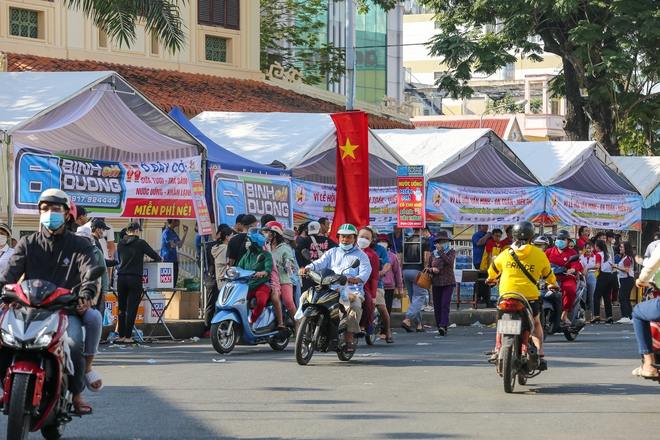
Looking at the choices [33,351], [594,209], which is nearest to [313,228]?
[594,209]

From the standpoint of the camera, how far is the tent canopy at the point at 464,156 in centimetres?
2206

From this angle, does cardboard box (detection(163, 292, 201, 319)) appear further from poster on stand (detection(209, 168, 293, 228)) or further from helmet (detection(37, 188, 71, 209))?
helmet (detection(37, 188, 71, 209))

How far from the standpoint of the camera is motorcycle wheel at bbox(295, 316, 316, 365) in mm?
12422

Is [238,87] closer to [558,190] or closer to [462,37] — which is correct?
[462,37]

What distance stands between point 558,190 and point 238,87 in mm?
10881

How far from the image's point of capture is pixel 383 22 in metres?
66.0

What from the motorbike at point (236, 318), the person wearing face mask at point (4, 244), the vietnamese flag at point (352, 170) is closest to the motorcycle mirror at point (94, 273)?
the person wearing face mask at point (4, 244)

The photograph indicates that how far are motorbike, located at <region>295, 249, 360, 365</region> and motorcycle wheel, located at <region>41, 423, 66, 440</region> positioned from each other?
16.9 feet

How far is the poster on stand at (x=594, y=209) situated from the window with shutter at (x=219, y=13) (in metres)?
12.2

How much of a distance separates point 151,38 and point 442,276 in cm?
1495

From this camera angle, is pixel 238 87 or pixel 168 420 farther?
pixel 238 87

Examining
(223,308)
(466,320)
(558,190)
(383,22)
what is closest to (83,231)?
(223,308)

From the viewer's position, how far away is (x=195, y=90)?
28984 millimetres

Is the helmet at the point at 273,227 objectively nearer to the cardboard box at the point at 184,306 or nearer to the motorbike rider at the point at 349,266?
the motorbike rider at the point at 349,266
